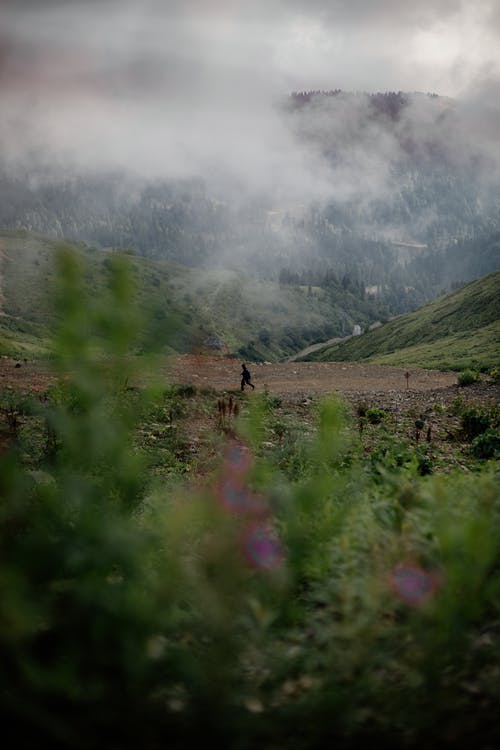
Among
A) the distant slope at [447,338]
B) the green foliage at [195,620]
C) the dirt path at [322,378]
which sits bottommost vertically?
the green foliage at [195,620]

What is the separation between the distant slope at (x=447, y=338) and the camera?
43.5 m

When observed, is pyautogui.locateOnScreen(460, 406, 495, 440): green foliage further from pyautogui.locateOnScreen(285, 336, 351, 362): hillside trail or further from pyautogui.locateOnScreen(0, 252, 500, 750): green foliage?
pyautogui.locateOnScreen(285, 336, 351, 362): hillside trail

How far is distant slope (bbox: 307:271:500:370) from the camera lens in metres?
43.5

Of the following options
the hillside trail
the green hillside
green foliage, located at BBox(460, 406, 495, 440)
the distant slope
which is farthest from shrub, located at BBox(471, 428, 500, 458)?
the hillside trail

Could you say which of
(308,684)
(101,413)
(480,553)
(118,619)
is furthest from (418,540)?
(101,413)

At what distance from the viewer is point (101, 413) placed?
111 inches

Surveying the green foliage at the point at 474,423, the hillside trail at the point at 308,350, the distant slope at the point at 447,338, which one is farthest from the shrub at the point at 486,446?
the hillside trail at the point at 308,350

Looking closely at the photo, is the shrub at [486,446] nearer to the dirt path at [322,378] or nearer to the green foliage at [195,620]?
the green foliage at [195,620]

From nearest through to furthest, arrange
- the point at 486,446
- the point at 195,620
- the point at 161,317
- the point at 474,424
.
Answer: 1. the point at 161,317
2. the point at 195,620
3. the point at 486,446
4. the point at 474,424

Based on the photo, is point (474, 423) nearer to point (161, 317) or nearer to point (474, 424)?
point (474, 424)

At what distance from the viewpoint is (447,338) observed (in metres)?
61.0

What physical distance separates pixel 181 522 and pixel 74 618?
72 centimetres

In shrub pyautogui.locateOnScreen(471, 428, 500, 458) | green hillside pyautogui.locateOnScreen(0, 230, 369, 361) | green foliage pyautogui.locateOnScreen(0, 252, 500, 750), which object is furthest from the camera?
shrub pyautogui.locateOnScreen(471, 428, 500, 458)

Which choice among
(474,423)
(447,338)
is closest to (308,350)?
(447,338)
